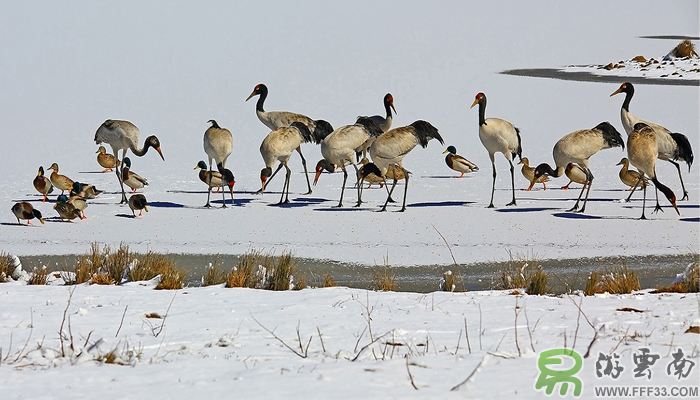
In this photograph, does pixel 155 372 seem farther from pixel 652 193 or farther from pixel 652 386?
pixel 652 193

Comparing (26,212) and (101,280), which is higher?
(26,212)

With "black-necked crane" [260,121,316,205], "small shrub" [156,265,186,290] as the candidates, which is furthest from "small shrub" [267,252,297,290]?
"black-necked crane" [260,121,316,205]

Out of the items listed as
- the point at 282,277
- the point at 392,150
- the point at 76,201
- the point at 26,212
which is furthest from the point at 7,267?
the point at 392,150

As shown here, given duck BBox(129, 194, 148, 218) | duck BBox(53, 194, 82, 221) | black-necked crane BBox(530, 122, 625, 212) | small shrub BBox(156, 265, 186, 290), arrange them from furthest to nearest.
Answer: black-necked crane BBox(530, 122, 625, 212) < duck BBox(129, 194, 148, 218) < duck BBox(53, 194, 82, 221) < small shrub BBox(156, 265, 186, 290)

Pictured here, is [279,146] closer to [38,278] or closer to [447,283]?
[38,278]

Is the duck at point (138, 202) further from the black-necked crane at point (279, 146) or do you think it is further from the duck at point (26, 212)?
the black-necked crane at point (279, 146)

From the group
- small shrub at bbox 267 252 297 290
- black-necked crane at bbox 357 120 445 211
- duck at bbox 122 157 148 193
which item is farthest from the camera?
duck at bbox 122 157 148 193

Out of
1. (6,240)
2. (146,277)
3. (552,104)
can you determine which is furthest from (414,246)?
(552,104)

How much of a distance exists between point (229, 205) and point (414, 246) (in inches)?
167

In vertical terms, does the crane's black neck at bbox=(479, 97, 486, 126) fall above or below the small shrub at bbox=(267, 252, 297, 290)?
above

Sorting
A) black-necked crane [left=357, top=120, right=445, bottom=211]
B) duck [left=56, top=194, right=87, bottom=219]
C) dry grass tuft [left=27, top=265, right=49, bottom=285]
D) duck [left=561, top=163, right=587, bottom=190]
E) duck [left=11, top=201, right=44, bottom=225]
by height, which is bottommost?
dry grass tuft [left=27, top=265, right=49, bottom=285]

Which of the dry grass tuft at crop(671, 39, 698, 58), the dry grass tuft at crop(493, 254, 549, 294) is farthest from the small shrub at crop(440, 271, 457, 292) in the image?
the dry grass tuft at crop(671, 39, 698, 58)

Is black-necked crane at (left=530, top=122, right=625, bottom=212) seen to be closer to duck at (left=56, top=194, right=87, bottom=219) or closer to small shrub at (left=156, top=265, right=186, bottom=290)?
duck at (left=56, top=194, right=87, bottom=219)

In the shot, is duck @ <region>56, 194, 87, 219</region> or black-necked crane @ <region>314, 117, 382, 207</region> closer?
duck @ <region>56, 194, 87, 219</region>
